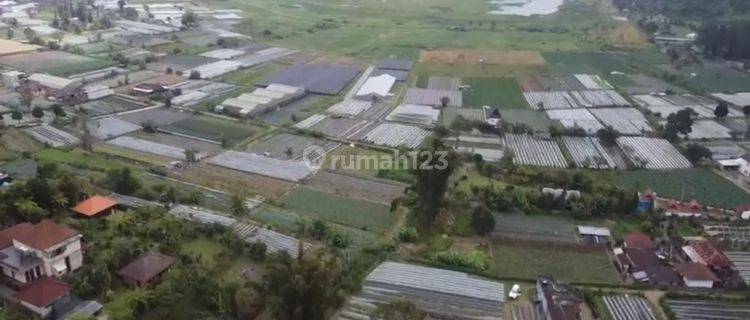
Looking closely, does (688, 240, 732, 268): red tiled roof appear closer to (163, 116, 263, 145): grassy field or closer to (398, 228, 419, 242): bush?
(398, 228, 419, 242): bush

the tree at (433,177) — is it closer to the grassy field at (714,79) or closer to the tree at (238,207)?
the tree at (238,207)

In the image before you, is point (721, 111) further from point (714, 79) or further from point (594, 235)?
point (594, 235)

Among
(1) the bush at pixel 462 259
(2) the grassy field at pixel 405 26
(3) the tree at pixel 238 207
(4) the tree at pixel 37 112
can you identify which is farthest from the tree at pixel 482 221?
(2) the grassy field at pixel 405 26

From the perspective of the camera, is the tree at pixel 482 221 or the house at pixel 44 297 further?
the tree at pixel 482 221

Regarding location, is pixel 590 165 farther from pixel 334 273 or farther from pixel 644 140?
pixel 334 273

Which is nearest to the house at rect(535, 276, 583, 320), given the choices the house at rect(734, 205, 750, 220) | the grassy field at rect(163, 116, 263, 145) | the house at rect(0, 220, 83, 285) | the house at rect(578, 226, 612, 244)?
the house at rect(578, 226, 612, 244)

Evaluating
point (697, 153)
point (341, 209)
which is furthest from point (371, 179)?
point (697, 153)

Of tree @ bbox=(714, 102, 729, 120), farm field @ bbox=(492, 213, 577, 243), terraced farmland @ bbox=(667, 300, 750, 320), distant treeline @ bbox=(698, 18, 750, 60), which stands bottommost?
terraced farmland @ bbox=(667, 300, 750, 320)
